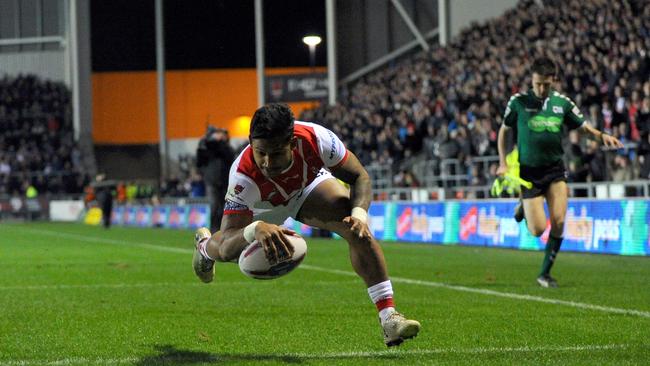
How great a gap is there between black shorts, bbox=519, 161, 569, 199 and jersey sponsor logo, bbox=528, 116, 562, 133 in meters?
0.38

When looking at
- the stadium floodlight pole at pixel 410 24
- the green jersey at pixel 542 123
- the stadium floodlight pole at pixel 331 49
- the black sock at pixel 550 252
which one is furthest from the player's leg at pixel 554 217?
the stadium floodlight pole at pixel 331 49

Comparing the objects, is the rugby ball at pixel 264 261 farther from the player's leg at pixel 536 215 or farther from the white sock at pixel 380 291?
the player's leg at pixel 536 215

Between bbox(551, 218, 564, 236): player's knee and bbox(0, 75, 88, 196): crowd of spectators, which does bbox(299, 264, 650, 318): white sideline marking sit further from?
bbox(0, 75, 88, 196): crowd of spectators

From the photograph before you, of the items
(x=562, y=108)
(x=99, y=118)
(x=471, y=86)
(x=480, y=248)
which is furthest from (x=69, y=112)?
(x=562, y=108)

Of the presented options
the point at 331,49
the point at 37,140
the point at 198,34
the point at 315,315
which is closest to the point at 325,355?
the point at 315,315

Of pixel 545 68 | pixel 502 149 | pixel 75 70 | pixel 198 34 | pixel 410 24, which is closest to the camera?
pixel 545 68

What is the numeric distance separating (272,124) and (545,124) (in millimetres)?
6272

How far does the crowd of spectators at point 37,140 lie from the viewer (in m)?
57.6

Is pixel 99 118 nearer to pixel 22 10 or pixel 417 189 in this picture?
pixel 22 10

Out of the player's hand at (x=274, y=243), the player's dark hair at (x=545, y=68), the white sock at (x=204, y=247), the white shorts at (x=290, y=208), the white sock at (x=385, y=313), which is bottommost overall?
the white sock at (x=385, y=313)

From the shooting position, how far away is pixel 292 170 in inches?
302

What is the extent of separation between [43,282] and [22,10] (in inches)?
2304

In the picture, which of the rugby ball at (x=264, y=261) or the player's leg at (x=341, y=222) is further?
the player's leg at (x=341, y=222)

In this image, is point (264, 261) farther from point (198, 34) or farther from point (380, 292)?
point (198, 34)
